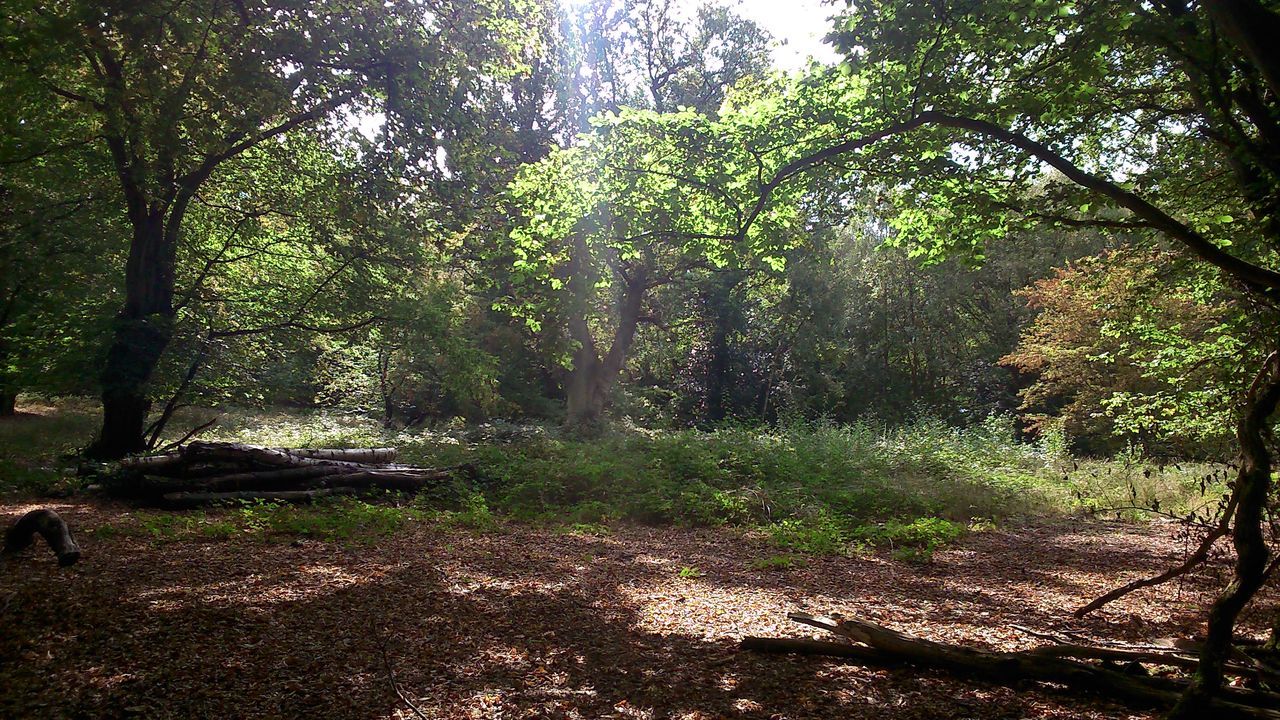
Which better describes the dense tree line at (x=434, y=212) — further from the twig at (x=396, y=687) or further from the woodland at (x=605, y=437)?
the twig at (x=396, y=687)

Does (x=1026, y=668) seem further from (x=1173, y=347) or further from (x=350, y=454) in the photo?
(x=350, y=454)

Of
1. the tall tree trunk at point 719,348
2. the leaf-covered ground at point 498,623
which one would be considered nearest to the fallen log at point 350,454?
the leaf-covered ground at point 498,623

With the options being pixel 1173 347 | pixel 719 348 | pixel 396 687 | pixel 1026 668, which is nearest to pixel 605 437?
pixel 719 348

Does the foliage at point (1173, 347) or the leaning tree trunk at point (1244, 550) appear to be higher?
the foliage at point (1173, 347)

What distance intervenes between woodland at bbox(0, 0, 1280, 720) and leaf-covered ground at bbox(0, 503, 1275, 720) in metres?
0.04

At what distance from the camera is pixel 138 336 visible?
10.9 metres

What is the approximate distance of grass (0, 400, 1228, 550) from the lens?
809 cm

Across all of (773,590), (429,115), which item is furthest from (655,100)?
(773,590)

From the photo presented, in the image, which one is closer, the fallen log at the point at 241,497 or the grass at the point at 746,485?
the grass at the point at 746,485

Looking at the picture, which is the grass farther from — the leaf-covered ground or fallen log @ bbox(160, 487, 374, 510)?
the leaf-covered ground

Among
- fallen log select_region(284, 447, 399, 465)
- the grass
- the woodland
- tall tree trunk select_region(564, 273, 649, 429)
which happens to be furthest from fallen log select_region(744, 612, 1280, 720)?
tall tree trunk select_region(564, 273, 649, 429)

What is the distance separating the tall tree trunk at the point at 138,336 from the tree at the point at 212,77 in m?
0.03

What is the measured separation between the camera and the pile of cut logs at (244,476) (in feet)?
27.7

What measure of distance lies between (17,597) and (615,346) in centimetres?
1826
